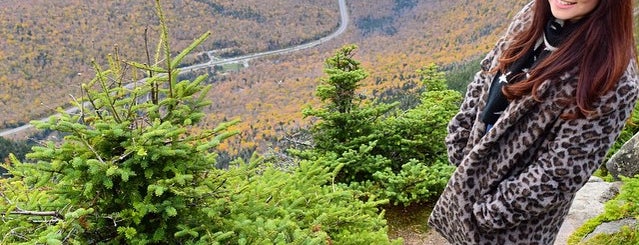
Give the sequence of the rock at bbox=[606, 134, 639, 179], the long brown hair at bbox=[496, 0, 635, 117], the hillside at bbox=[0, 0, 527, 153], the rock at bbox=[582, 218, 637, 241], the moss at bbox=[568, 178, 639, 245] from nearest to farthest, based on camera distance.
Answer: the long brown hair at bbox=[496, 0, 635, 117] < the moss at bbox=[568, 178, 639, 245] < the rock at bbox=[582, 218, 637, 241] < the rock at bbox=[606, 134, 639, 179] < the hillside at bbox=[0, 0, 527, 153]

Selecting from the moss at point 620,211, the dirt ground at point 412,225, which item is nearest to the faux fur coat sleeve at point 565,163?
the moss at point 620,211

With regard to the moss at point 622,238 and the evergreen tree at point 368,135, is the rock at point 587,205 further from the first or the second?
the evergreen tree at point 368,135

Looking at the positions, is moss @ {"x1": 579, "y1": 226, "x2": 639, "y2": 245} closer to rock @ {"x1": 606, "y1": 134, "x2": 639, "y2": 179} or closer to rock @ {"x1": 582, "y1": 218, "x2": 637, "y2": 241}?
rock @ {"x1": 582, "y1": 218, "x2": 637, "y2": 241}

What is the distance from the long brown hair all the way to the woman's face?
0.03 meters

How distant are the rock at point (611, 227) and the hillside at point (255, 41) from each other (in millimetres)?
42741

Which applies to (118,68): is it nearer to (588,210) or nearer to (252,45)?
(588,210)

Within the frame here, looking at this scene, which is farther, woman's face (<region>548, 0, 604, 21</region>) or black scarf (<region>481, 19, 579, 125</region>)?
black scarf (<region>481, 19, 579, 125</region>)

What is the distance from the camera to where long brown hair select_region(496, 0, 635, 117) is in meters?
1.81

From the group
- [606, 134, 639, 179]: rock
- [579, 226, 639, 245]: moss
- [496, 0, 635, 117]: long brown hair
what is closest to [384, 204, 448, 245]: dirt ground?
[579, 226, 639, 245]: moss

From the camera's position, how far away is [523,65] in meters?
2.07

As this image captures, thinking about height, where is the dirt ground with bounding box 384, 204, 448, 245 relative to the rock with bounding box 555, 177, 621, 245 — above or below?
below

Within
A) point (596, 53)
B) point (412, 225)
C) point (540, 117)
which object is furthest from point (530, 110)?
point (412, 225)

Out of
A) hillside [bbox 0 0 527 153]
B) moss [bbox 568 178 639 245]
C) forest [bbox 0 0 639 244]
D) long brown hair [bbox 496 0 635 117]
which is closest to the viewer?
long brown hair [bbox 496 0 635 117]

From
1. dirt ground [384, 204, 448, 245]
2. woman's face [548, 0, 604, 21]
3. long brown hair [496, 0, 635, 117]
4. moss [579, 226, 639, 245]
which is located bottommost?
dirt ground [384, 204, 448, 245]
